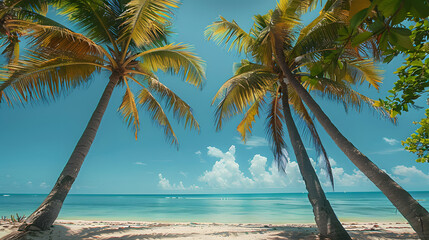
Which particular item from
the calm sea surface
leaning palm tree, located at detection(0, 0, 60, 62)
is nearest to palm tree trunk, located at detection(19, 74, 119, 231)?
leaning palm tree, located at detection(0, 0, 60, 62)

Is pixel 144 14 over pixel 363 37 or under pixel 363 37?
over

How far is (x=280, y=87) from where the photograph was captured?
710cm

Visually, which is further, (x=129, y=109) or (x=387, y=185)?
(x=129, y=109)

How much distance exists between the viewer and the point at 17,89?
495 centimetres

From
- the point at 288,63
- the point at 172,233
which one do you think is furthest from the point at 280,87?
the point at 172,233

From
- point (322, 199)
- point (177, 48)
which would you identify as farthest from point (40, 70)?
point (322, 199)

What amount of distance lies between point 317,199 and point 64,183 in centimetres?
547

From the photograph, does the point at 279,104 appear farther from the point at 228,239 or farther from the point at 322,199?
the point at 228,239

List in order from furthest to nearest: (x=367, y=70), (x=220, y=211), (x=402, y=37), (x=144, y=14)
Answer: (x=220, y=211), (x=367, y=70), (x=144, y=14), (x=402, y=37)

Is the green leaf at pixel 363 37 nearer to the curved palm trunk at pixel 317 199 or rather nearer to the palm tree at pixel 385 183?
the palm tree at pixel 385 183

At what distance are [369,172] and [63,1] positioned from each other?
26.2 ft

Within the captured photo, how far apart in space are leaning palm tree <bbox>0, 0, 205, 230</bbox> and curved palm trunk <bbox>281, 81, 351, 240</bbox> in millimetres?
3503

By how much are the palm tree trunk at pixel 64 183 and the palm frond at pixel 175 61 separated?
Result: 1808 millimetres

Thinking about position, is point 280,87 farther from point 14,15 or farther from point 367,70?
point 14,15
